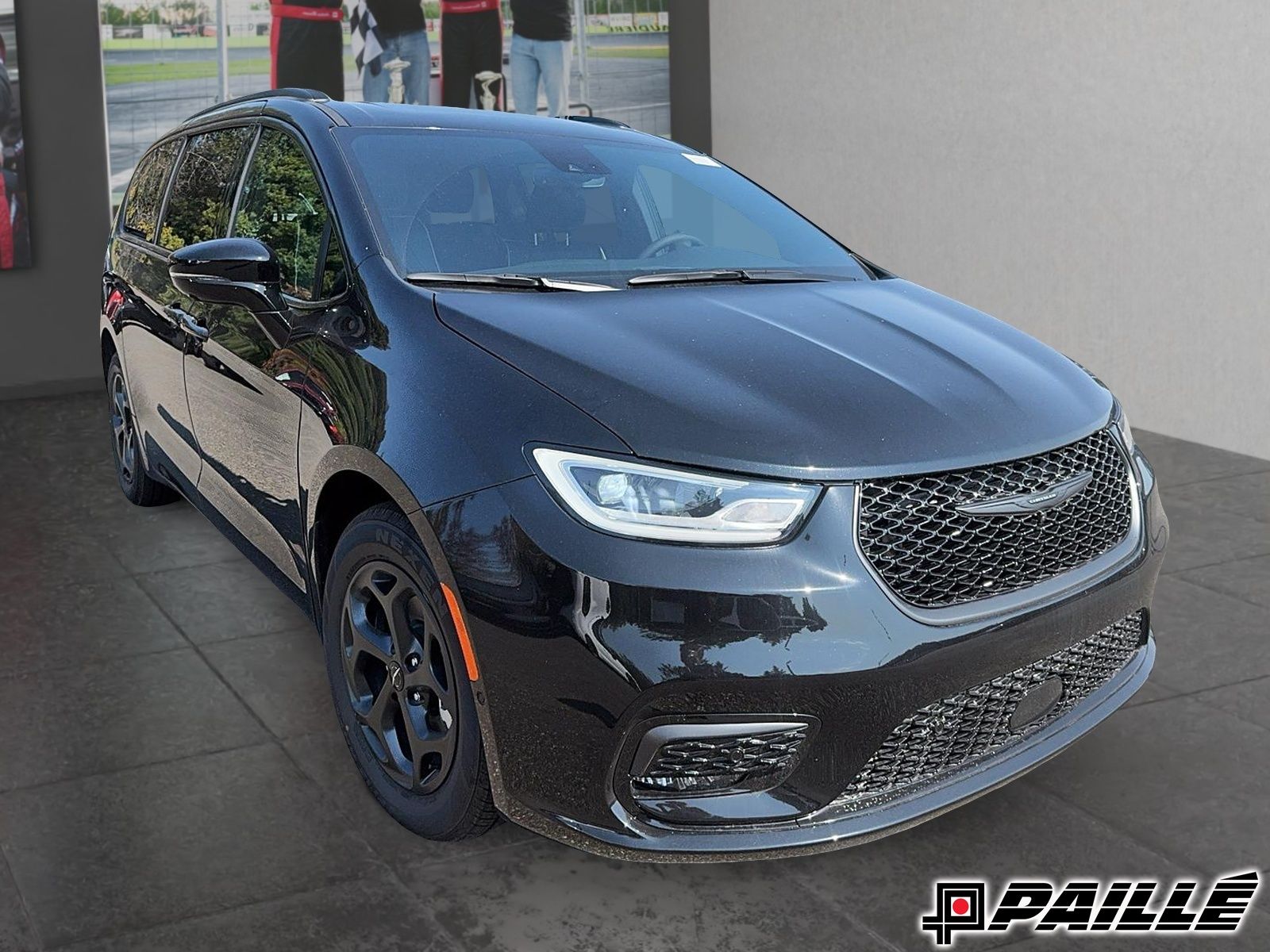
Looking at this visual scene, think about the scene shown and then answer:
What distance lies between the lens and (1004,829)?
10.4 ft

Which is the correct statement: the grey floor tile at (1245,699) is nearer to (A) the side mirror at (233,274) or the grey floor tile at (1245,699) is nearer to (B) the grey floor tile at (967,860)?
(B) the grey floor tile at (967,860)

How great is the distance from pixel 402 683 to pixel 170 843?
2.13 feet

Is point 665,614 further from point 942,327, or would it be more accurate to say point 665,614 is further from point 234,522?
point 234,522

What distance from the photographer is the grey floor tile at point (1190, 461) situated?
654 cm

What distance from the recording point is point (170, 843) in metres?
3.12

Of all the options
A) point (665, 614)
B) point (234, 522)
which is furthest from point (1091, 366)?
point (665, 614)

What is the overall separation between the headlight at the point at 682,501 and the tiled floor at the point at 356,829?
0.84 meters

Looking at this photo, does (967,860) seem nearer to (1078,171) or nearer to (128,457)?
(128,457)

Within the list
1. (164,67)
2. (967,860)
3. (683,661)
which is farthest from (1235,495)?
(164,67)

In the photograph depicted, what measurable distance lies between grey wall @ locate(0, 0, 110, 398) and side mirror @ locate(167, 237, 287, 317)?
5431 mm

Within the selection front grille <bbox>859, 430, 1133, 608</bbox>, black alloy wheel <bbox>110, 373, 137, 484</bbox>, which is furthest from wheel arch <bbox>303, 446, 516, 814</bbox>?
black alloy wheel <bbox>110, 373, 137, 484</bbox>

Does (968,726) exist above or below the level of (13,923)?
above

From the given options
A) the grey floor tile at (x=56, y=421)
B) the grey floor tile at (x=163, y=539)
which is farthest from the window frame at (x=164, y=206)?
the grey floor tile at (x=56, y=421)

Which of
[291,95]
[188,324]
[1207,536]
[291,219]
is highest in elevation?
[291,95]
